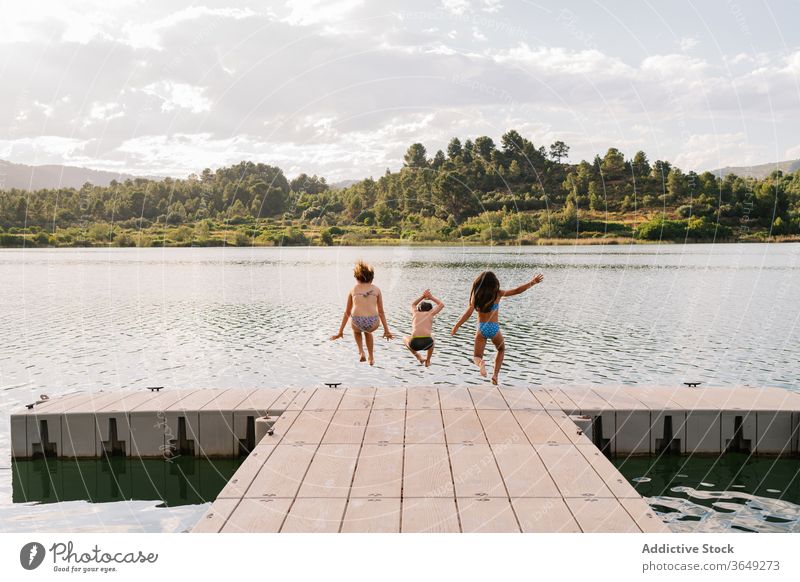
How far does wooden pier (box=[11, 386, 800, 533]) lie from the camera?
11.4 meters

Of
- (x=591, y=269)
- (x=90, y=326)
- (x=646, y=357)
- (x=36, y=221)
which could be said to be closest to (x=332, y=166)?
(x=646, y=357)

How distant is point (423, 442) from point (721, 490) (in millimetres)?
8115

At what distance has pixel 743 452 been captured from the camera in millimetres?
19578

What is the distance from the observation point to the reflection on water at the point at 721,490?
53.2 feet

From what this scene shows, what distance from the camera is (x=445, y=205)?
126 ft

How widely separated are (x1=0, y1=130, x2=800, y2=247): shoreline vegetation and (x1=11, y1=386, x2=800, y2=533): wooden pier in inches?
357

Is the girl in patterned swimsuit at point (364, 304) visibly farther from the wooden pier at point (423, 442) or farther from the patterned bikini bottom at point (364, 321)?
the wooden pier at point (423, 442)

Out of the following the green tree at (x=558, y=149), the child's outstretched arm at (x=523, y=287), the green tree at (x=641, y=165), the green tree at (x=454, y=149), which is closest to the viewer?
the child's outstretched arm at (x=523, y=287)

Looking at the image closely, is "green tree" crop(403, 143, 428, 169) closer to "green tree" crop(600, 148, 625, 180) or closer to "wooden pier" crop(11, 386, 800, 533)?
"wooden pier" crop(11, 386, 800, 533)

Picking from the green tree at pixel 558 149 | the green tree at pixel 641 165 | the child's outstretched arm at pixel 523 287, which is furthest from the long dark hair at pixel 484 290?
the green tree at pixel 641 165

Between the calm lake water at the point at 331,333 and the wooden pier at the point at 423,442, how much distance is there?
7.16 feet

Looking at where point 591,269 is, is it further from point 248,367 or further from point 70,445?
point 70,445

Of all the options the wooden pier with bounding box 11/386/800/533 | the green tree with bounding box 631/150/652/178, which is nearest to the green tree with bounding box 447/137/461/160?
the wooden pier with bounding box 11/386/800/533

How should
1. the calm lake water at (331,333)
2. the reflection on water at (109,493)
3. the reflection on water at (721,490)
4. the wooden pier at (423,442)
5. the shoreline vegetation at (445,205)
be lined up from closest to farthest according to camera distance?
1. the wooden pier at (423,442)
2. the reflection on water at (721,490)
3. the reflection on water at (109,493)
4. the calm lake water at (331,333)
5. the shoreline vegetation at (445,205)
